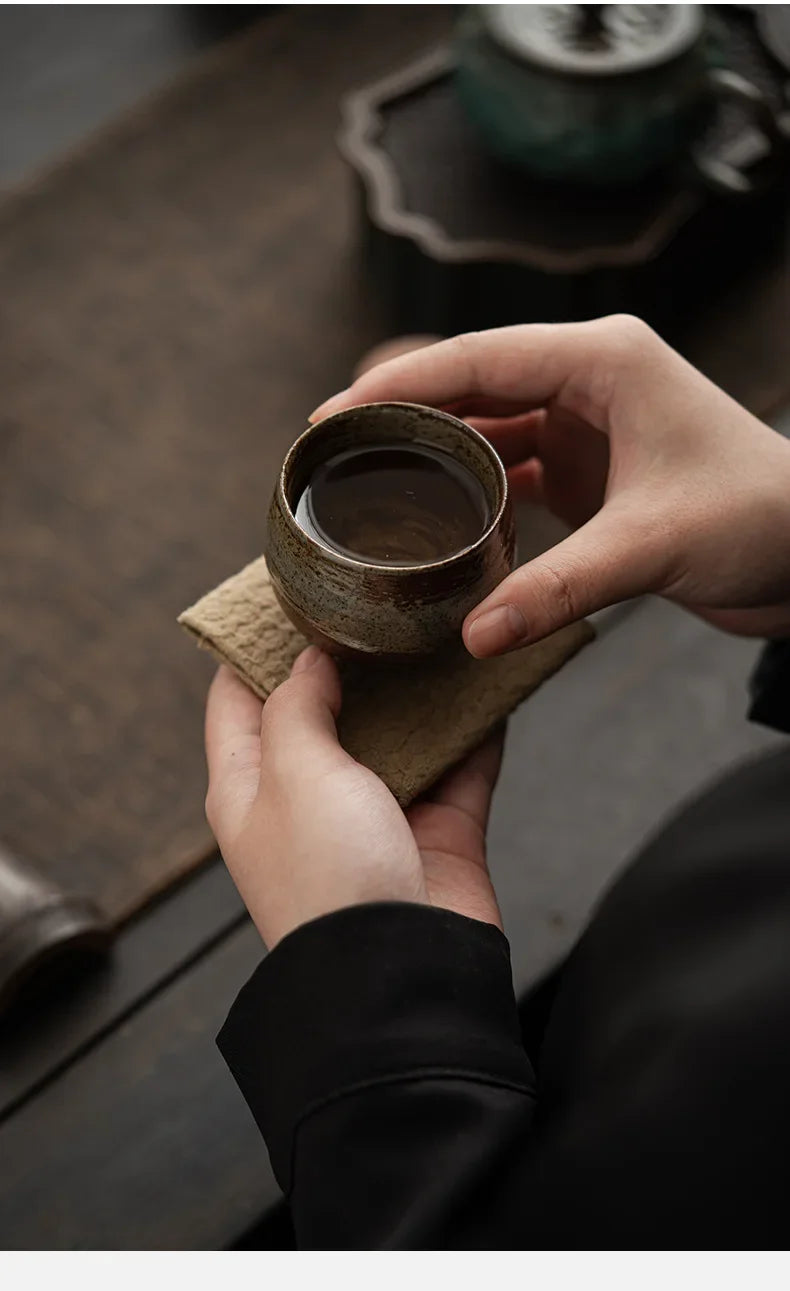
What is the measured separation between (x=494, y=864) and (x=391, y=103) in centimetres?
101

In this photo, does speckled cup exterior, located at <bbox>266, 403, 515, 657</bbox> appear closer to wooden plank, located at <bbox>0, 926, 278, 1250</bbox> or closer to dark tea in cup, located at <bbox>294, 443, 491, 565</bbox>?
dark tea in cup, located at <bbox>294, 443, 491, 565</bbox>

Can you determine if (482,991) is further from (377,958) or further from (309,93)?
(309,93)

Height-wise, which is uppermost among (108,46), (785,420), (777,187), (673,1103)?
(108,46)

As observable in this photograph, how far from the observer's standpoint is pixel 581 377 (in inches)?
38.8

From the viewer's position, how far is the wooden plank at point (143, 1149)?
3.12 ft

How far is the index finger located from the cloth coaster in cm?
18

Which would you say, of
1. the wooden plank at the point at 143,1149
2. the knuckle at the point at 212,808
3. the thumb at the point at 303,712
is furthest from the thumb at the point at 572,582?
the wooden plank at the point at 143,1149

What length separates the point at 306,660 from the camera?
90cm

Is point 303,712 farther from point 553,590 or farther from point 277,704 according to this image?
point 553,590

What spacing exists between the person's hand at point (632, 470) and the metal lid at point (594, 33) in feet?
1.88

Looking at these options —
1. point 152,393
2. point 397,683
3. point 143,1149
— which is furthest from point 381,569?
point 152,393

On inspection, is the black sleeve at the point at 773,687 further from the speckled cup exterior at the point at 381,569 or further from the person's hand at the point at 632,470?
the speckled cup exterior at the point at 381,569

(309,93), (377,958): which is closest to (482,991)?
(377,958)

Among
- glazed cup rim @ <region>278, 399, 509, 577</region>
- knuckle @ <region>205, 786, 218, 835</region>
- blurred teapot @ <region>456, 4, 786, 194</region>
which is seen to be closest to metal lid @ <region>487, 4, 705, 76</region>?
blurred teapot @ <region>456, 4, 786, 194</region>
